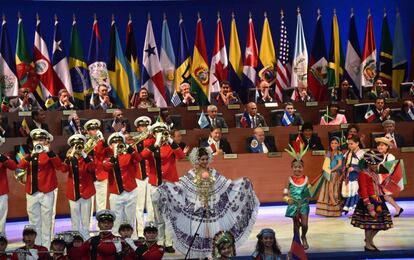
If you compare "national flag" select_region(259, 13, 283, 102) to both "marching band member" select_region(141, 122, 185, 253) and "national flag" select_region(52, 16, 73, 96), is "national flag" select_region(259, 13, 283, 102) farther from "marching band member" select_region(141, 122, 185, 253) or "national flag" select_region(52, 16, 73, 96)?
"marching band member" select_region(141, 122, 185, 253)

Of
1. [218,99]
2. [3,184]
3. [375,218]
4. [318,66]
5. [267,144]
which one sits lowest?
[375,218]

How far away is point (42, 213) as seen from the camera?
432 inches

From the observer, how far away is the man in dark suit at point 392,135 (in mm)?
14455

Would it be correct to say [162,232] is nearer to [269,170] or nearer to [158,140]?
[158,140]

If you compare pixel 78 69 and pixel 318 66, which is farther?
pixel 318 66

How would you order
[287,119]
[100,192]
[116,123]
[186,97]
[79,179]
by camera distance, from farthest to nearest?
[186,97], [287,119], [116,123], [100,192], [79,179]

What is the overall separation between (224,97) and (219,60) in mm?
2347

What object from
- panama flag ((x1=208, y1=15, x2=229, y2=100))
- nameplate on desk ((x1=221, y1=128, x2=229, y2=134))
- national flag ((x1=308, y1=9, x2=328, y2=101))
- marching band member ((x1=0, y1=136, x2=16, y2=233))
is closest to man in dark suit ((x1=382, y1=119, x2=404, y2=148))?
nameplate on desk ((x1=221, y1=128, x2=229, y2=134))

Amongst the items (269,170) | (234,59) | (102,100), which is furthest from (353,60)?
(102,100)

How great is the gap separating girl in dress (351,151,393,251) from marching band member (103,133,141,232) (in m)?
2.65

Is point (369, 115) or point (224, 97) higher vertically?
point (224, 97)

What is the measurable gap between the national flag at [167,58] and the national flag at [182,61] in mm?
125

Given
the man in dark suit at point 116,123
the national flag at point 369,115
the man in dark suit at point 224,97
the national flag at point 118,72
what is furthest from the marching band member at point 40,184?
the national flag at point 118,72

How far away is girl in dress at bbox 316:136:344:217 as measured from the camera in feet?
42.9
